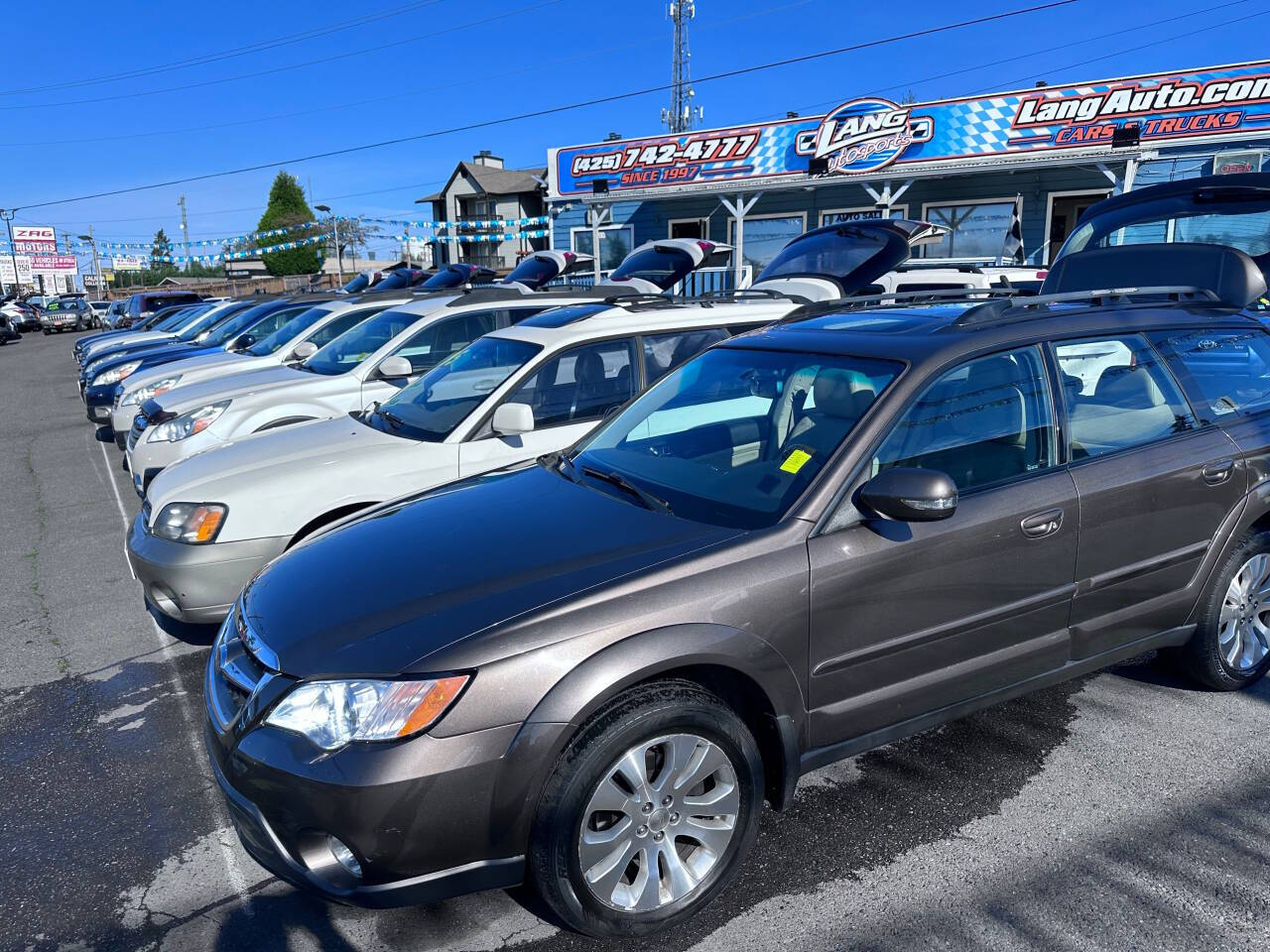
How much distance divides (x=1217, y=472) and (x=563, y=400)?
10.5 feet

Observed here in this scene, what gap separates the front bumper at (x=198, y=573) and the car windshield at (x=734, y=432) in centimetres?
175

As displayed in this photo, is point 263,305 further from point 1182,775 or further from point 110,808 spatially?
point 1182,775

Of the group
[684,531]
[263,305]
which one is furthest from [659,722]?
[263,305]

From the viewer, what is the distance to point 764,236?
66.3 ft

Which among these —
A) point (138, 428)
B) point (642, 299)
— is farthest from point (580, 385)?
point (138, 428)

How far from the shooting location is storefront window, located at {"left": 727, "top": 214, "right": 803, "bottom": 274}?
1967 centimetres

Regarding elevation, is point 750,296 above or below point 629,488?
above

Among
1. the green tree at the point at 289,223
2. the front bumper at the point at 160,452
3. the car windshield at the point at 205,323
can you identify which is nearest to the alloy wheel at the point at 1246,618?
the front bumper at the point at 160,452

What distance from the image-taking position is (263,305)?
534 inches

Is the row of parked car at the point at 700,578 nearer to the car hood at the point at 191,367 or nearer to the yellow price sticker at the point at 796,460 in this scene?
the yellow price sticker at the point at 796,460

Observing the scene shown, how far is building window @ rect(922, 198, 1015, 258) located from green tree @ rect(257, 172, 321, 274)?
44.2 m

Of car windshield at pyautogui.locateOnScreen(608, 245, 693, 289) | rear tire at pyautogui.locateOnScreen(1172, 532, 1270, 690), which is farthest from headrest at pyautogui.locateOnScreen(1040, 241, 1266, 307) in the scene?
car windshield at pyautogui.locateOnScreen(608, 245, 693, 289)

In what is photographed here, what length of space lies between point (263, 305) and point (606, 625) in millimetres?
12827

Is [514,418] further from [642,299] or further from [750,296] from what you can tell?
[750,296]
